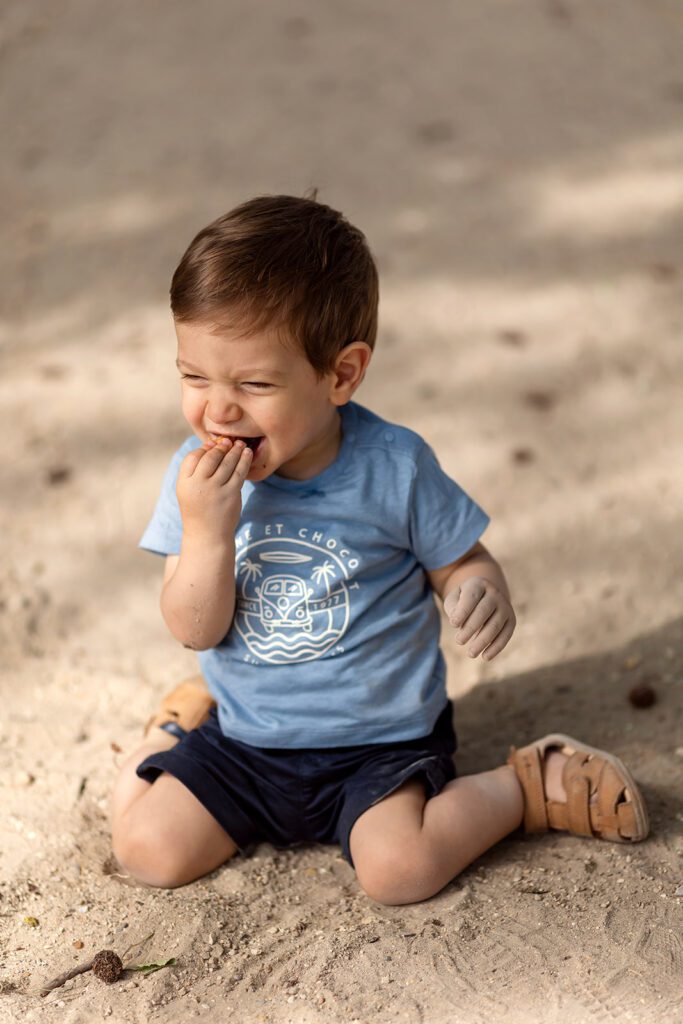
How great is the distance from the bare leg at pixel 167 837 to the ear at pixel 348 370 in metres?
0.70

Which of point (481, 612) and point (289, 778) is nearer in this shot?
point (481, 612)

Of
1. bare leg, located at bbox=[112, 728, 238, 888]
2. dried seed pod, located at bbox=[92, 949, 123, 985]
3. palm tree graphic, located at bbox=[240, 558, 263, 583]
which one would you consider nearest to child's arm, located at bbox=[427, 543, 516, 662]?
palm tree graphic, located at bbox=[240, 558, 263, 583]

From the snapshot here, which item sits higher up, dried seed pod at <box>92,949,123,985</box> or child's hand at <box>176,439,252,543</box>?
child's hand at <box>176,439,252,543</box>

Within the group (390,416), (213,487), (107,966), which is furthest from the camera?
(390,416)

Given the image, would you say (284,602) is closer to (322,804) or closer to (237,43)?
(322,804)

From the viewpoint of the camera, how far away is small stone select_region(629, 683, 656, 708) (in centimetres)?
247

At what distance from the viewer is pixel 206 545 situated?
77.2 inches

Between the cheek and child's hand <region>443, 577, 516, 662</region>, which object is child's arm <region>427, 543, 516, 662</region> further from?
the cheek

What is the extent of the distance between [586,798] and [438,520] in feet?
1.66

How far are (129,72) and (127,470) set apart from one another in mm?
1943

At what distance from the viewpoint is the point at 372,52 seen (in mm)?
4531

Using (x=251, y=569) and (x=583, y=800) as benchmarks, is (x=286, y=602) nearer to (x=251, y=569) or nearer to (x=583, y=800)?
(x=251, y=569)

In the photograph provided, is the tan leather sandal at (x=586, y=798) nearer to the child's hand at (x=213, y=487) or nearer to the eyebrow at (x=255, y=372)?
the child's hand at (x=213, y=487)

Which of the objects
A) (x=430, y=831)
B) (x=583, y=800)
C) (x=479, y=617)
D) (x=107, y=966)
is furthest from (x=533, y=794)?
(x=107, y=966)
